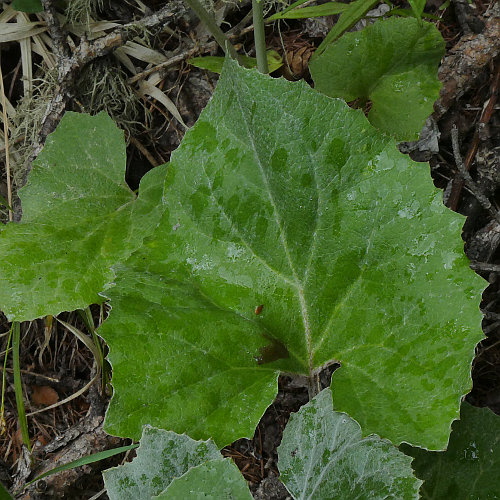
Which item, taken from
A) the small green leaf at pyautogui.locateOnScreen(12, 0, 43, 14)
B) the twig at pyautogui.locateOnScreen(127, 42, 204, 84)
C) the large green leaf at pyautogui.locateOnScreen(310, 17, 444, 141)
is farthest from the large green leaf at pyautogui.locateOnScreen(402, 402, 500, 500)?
the small green leaf at pyautogui.locateOnScreen(12, 0, 43, 14)

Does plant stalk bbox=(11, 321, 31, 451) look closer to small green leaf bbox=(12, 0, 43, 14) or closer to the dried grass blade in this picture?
the dried grass blade

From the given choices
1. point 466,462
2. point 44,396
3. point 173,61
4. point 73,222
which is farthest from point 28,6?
point 466,462

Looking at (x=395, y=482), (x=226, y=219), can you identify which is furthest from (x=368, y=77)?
(x=395, y=482)

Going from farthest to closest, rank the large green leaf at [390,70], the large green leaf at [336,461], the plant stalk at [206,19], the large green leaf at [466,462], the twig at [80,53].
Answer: the twig at [80,53] → the large green leaf at [390,70] → the plant stalk at [206,19] → the large green leaf at [466,462] → the large green leaf at [336,461]

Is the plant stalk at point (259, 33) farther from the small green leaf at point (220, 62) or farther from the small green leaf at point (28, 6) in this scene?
the small green leaf at point (28, 6)

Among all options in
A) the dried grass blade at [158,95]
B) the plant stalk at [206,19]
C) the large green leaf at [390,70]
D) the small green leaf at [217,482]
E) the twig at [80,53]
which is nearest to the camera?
the small green leaf at [217,482]

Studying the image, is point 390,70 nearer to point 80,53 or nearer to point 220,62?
point 220,62

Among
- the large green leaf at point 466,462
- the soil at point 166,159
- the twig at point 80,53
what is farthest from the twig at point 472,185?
the twig at point 80,53
